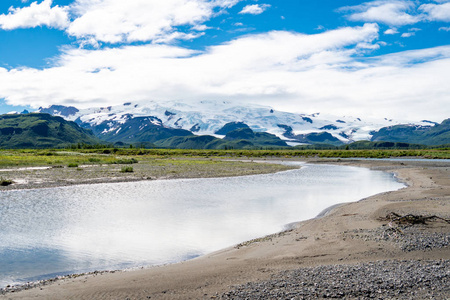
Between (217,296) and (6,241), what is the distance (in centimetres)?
1359

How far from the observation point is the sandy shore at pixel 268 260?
1164 centimetres

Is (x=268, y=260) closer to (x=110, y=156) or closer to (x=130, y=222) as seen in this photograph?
(x=130, y=222)

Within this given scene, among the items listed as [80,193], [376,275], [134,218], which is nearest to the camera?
[376,275]

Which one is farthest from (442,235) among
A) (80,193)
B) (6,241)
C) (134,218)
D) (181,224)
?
(80,193)

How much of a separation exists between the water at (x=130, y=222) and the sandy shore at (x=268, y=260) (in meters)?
2.09

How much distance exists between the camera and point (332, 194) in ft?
128

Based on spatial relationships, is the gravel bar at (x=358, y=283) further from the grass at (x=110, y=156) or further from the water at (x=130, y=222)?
the grass at (x=110, y=156)

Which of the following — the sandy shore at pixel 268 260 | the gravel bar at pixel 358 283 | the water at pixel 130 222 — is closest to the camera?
the gravel bar at pixel 358 283

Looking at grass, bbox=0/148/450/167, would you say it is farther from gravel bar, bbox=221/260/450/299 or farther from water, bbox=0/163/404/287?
gravel bar, bbox=221/260/450/299

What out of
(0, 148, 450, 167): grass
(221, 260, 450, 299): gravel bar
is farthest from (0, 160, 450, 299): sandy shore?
(0, 148, 450, 167): grass

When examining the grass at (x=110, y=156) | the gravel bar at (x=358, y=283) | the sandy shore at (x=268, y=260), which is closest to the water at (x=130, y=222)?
the sandy shore at (x=268, y=260)

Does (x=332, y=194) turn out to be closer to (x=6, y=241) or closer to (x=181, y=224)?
(x=181, y=224)

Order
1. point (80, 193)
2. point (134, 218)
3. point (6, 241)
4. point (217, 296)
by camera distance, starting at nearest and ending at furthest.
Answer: point (217, 296) → point (6, 241) → point (134, 218) → point (80, 193)

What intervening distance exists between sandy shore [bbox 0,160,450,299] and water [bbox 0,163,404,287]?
209cm
